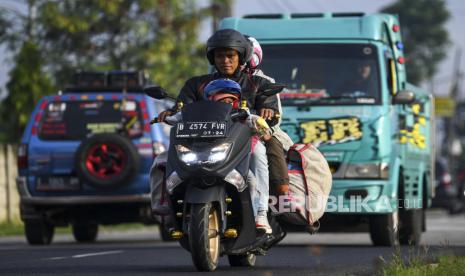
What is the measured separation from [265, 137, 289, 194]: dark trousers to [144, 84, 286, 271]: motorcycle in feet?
1.59

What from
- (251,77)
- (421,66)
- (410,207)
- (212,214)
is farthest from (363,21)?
(421,66)

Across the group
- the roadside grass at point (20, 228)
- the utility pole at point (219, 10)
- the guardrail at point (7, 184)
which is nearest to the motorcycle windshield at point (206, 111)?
the roadside grass at point (20, 228)

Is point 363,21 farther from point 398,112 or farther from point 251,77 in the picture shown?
point 251,77

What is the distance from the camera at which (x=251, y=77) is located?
11.9 meters

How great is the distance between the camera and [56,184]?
61.0ft

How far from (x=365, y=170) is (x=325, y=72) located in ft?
4.22

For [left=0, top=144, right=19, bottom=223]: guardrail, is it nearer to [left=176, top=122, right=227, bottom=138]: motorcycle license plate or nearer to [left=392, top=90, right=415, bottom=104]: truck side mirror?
[left=392, top=90, right=415, bottom=104]: truck side mirror

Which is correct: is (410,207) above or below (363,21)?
below

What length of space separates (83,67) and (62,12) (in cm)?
179

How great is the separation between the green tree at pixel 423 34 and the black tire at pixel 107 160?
92674 mm

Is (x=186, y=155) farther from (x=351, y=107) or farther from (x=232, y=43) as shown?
(x=351, y=107)

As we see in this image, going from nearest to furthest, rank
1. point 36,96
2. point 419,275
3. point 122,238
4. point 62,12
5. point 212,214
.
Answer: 1. point 419,275
2. point 212,214
3. point 122,238
4. point 36,96
5. point 62,12

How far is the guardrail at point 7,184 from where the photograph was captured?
27.3m

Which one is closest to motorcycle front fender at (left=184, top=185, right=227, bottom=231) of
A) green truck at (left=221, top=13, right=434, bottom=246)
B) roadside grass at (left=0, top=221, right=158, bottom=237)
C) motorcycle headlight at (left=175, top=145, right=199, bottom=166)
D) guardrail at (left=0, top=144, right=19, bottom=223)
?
motorcycle headlight at (left=175, top=145, right=199, bottom=166)
